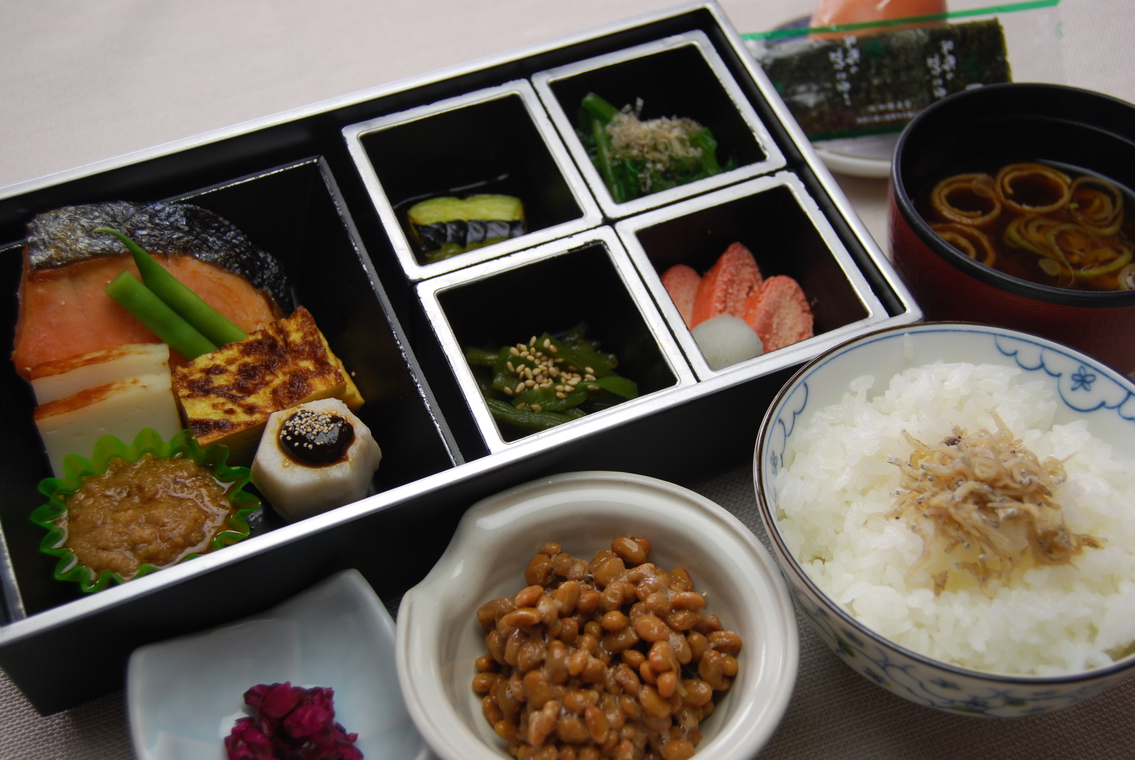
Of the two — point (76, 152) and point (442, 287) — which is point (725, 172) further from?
point (76, 152)

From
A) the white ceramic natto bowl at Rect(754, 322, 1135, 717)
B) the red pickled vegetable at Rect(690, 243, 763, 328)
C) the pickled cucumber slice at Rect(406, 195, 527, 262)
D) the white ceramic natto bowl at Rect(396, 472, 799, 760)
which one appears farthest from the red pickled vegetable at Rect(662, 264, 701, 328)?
the white ceramic natto bowl at Rect(396, 472, 799, 760)

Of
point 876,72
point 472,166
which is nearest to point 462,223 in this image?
point 472,166

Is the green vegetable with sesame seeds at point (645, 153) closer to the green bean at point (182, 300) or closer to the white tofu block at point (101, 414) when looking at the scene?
the green bean at point (182, 300)

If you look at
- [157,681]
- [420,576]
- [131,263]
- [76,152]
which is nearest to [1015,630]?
[420,576]

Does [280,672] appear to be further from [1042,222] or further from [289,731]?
[1042,222]

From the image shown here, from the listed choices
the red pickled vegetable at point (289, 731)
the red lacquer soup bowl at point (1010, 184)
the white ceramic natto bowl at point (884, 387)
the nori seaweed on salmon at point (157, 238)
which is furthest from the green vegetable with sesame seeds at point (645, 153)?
the red pickled vegetable at point (289, 731)
